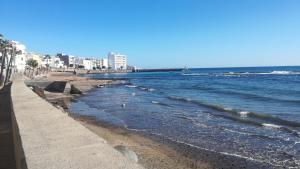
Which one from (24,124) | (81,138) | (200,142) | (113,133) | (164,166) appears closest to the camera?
(81,138)

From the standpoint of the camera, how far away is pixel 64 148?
386 centimetres

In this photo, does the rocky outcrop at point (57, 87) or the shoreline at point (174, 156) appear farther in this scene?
the rocky outcrop at point (57, 87)

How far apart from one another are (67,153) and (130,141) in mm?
9821

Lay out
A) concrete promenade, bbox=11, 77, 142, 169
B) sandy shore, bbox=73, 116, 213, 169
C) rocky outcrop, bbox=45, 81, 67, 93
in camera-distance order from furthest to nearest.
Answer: rocky outcrop, bbox=45, 81, 67, 93 → sandy shore, bbox=73, 116, 213, 169 → concrete promenade, bbox=11, 77, 142, 169

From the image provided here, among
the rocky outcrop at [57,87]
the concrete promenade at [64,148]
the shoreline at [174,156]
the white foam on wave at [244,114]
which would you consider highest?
the concrete promenade at [64,148]

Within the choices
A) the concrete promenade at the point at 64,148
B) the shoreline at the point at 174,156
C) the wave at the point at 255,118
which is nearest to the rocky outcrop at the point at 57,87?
the wave at the point at 255,118

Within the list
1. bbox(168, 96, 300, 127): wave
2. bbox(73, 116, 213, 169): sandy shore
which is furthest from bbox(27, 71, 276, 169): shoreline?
bbox(168, 96, 300, 127): wave

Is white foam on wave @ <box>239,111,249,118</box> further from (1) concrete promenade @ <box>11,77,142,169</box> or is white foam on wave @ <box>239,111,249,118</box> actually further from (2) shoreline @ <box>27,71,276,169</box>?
(1) concrete promenade @ <box>11,77,142,169</box>

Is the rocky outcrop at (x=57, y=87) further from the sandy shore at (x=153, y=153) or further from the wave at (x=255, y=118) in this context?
the sandy shore at (x=153, y=153)

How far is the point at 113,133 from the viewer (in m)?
15.1

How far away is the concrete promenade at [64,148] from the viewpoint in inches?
126

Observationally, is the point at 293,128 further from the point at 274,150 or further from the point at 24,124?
the point at 24,124

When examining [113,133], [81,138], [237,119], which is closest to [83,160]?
[81,138]

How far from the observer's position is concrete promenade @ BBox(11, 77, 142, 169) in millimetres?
A: 3197
